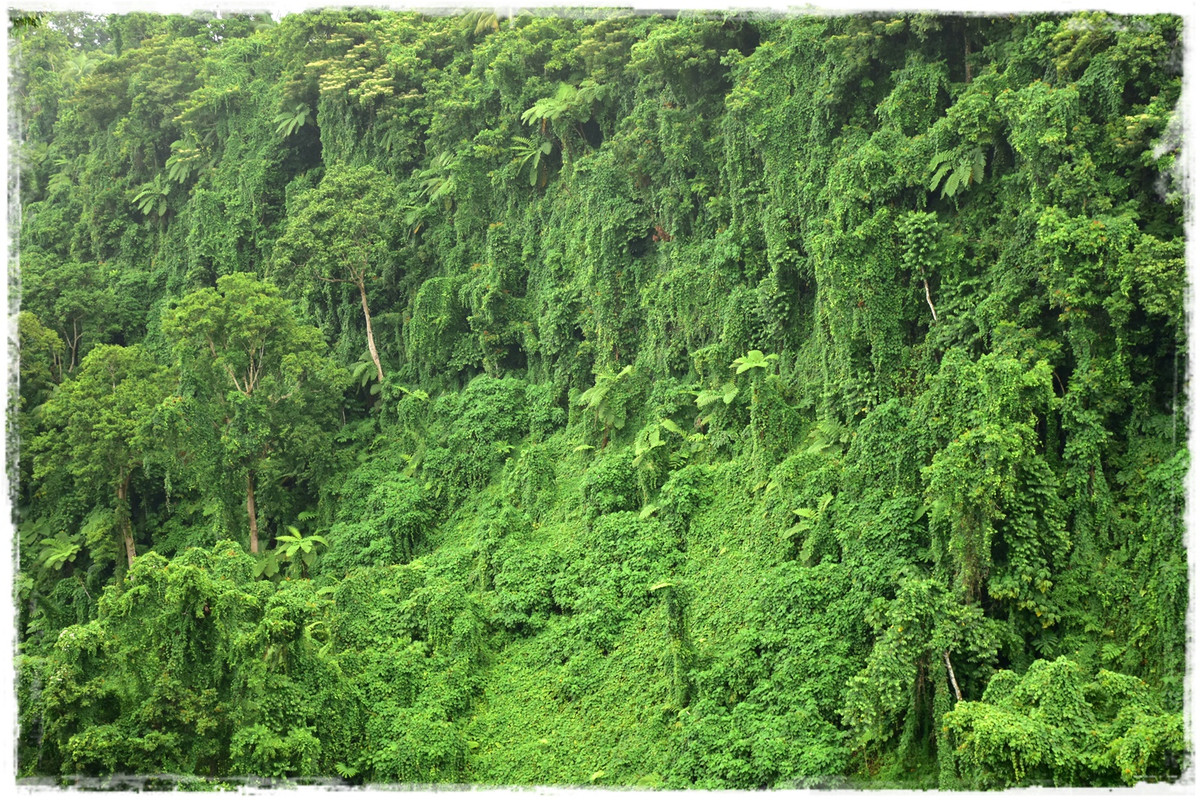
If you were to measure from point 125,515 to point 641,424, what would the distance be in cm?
941

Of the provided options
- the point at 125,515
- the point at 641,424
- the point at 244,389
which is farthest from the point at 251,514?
the point at 641,424

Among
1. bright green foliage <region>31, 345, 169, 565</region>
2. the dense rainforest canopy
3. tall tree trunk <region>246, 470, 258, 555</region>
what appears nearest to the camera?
the dense rainforest canopy

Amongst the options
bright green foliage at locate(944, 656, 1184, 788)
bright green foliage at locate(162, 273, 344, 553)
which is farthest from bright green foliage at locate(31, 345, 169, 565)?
bright green foliage at locate(944, 656, 1184, 788)

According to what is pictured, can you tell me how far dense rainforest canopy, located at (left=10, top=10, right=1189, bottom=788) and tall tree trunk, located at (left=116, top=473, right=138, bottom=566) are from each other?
0.31ft

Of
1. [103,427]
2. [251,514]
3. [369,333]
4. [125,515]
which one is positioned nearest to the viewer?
[103,427]

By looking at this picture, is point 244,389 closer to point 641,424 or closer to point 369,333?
point 369,333

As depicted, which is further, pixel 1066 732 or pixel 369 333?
pixel 369 333

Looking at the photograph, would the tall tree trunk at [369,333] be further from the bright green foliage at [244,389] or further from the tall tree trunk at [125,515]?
the tall tree trunk at [125,515]

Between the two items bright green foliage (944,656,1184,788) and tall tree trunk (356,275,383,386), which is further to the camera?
tall tree trunk (356,275,383,386)

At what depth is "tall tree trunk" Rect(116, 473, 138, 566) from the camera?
1953 centimetres

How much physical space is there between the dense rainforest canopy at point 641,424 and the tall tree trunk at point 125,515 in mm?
95

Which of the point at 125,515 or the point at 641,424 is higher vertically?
the point at 641,424

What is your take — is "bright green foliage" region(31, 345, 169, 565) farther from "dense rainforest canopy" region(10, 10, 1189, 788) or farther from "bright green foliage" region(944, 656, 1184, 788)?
"bright green foliage" region(944, 656, 1184, 788)

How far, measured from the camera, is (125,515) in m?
19.6
